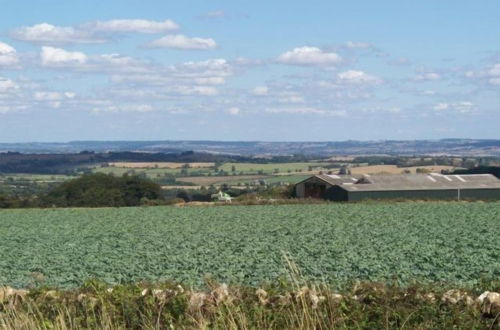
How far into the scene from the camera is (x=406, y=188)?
2709 inches

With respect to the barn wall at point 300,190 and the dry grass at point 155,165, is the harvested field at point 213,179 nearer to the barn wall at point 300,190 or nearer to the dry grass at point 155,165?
the dry grass at point 155,165

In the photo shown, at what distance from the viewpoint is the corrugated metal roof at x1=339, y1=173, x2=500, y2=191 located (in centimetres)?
6869

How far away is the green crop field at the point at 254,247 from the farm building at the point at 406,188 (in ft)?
67.3

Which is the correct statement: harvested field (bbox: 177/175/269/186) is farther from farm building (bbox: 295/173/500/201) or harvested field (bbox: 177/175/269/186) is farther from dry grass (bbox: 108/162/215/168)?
farm building (bbox: 295/173/500/201)

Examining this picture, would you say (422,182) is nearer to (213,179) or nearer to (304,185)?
(304,185)

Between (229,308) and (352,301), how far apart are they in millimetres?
1484

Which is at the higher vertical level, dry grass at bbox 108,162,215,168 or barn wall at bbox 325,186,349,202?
barn wall at bbox 325,186,349,202

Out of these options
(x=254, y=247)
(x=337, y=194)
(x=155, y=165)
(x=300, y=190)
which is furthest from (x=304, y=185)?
(x=155, y=165)

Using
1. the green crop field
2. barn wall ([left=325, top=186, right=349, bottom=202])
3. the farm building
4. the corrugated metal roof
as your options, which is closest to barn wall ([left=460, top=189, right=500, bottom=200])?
the farm building

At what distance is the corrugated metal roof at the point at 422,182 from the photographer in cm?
6869

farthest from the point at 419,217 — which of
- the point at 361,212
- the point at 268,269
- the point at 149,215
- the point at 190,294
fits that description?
the point at 190,294

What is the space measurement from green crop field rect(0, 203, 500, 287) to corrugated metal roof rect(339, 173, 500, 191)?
21780 millimetres

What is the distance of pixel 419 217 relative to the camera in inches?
1615

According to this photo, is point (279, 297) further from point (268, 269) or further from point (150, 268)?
point (150, 268)
